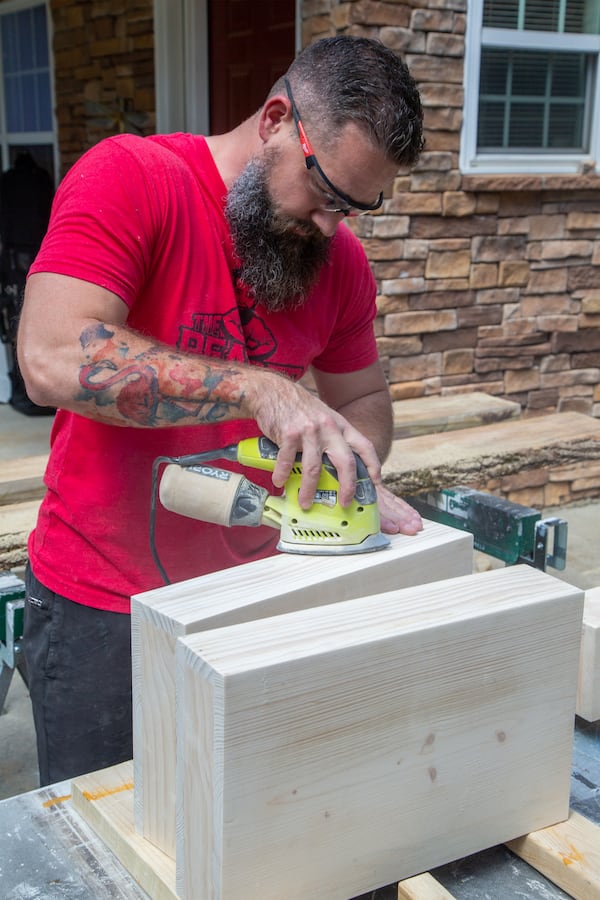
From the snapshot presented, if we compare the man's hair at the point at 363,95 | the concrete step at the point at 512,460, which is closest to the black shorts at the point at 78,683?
the man's hair at the point at 363,95

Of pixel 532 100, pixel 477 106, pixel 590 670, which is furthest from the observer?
pixel 532 100

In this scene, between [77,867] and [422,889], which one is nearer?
[422,889]

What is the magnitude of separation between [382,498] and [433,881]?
0.68 metres

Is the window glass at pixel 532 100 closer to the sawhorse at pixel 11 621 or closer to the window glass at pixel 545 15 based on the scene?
the window glass at pixel 545 15

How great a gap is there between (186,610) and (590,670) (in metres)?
0.86

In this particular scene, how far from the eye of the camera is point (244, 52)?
5.76m

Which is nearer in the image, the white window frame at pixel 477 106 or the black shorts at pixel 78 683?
the black shorts at pixel 78 683

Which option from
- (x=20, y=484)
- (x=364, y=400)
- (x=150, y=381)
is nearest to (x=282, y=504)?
(x=150, y=381)

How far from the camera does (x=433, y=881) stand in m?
1.37

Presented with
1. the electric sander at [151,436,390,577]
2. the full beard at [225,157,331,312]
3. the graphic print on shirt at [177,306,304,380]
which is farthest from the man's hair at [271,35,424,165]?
the electric sander at [151,436,390,577]

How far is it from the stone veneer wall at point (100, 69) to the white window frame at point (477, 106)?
2096 millimetres

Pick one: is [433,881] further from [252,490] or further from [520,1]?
[520,1]

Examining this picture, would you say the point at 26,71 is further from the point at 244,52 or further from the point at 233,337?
the point at 233,337

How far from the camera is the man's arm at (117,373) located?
5.43 feet
